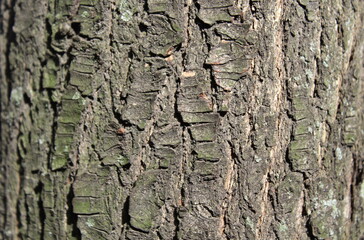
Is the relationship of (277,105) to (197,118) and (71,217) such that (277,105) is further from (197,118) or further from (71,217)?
(71,217)

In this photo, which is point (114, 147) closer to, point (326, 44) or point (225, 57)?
point (225, 57)

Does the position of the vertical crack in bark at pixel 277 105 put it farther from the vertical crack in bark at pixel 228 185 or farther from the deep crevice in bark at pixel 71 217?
the deep crevice in bark at pixel 71 217

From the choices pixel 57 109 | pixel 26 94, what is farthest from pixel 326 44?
pixel 26 94

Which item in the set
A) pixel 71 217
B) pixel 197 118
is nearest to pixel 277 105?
pixel 197 118

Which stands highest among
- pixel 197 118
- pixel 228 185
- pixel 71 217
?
pixel 197 118

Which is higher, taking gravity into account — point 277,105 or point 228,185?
point 277,105

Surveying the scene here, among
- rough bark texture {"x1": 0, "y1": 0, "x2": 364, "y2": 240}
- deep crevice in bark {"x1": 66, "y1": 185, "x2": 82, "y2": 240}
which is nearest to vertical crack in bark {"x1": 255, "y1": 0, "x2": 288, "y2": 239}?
rough bark texture {"x1": 0, "y1": 0, "x2": 364, "y2": 240}

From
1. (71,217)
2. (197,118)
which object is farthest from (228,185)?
(71,217)

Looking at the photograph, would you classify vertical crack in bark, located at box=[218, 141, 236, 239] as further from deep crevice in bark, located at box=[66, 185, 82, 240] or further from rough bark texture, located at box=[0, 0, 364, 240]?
deep crevice in bark, located at box=[66, 185, 82, 240]
